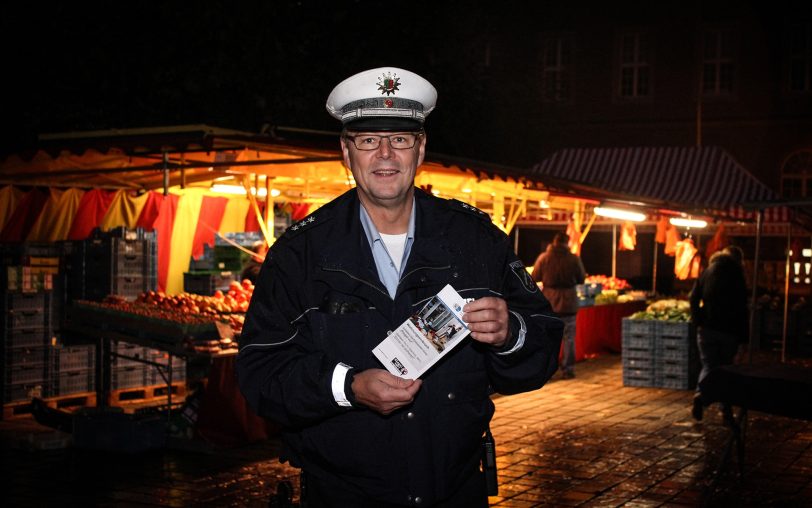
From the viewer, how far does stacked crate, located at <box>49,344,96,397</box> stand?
426 inches

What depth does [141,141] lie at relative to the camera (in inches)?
366

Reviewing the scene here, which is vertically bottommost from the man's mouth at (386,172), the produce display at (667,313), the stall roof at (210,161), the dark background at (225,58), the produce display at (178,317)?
the produce display at (667,313)

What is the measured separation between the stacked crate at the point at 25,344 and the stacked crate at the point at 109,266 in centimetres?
52

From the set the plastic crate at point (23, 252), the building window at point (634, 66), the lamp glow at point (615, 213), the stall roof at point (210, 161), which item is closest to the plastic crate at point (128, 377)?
the plastic crate at point (23, 252)

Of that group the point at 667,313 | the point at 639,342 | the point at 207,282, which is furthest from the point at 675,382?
the point at 207,282

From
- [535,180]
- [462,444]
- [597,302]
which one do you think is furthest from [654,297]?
[462,444]

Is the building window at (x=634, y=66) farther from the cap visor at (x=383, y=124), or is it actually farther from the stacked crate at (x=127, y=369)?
the cap visor at (x=383, y=124)

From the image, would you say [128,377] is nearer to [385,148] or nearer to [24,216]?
[24,216]

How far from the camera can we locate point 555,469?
833 centimetres

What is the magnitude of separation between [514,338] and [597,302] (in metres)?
14.8

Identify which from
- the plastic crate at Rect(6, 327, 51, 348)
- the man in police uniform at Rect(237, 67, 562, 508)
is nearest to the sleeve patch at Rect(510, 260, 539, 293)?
the man in police uniform at Rect(237, 67, 562, 508)

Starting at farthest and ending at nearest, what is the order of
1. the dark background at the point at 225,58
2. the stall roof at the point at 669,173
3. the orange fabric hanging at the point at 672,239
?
1. the stall roof at the point at 669,173
2. the dark background at the point at 225,58
3. the orange fabric hanging at the point at 672,239

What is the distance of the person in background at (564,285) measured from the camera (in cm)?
1445

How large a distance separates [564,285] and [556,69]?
19.5 meters
